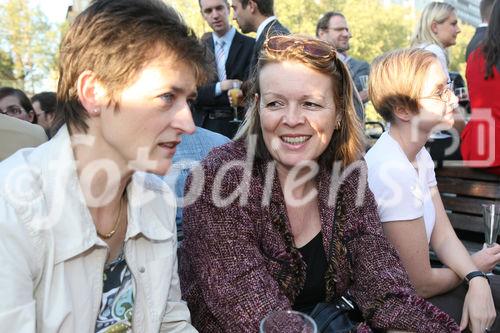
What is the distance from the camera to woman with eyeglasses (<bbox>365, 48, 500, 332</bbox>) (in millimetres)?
2266

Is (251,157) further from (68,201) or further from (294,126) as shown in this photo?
(68,201)

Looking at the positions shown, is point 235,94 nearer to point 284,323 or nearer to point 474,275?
point 474,275

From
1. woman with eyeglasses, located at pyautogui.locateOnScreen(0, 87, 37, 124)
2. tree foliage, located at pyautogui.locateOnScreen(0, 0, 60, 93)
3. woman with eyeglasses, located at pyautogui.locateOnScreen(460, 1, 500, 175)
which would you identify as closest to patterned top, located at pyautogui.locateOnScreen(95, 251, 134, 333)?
woman with eyeglasses, located at pyautogui.locateOnScreen(460, 1, 500, 175)

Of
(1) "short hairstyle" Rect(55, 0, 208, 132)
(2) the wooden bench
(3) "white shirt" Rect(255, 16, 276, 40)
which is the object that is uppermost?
(1) "short hairstyle" Rect(55, 0, 208, 132)

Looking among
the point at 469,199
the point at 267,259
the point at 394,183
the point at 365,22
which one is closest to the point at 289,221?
the point at 267,259

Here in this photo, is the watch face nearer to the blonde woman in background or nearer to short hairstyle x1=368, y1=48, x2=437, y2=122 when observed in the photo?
short hairstyle x1=368, y1=48, x2=437, y2=122

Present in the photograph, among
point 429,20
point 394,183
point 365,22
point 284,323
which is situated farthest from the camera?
point 365,22

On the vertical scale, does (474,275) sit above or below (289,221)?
below

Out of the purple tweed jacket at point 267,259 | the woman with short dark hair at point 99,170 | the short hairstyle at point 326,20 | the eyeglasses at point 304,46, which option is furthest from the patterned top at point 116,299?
the short hairstyle at point 326,20

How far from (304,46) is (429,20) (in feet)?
11.8

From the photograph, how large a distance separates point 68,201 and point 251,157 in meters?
0.82

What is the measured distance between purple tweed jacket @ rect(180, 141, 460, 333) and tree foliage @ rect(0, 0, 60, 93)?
2151 cm

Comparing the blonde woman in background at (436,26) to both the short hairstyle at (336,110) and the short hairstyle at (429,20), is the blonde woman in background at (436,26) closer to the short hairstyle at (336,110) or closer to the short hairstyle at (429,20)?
the short hairstyle at (429,20)

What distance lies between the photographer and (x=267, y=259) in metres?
1.91
